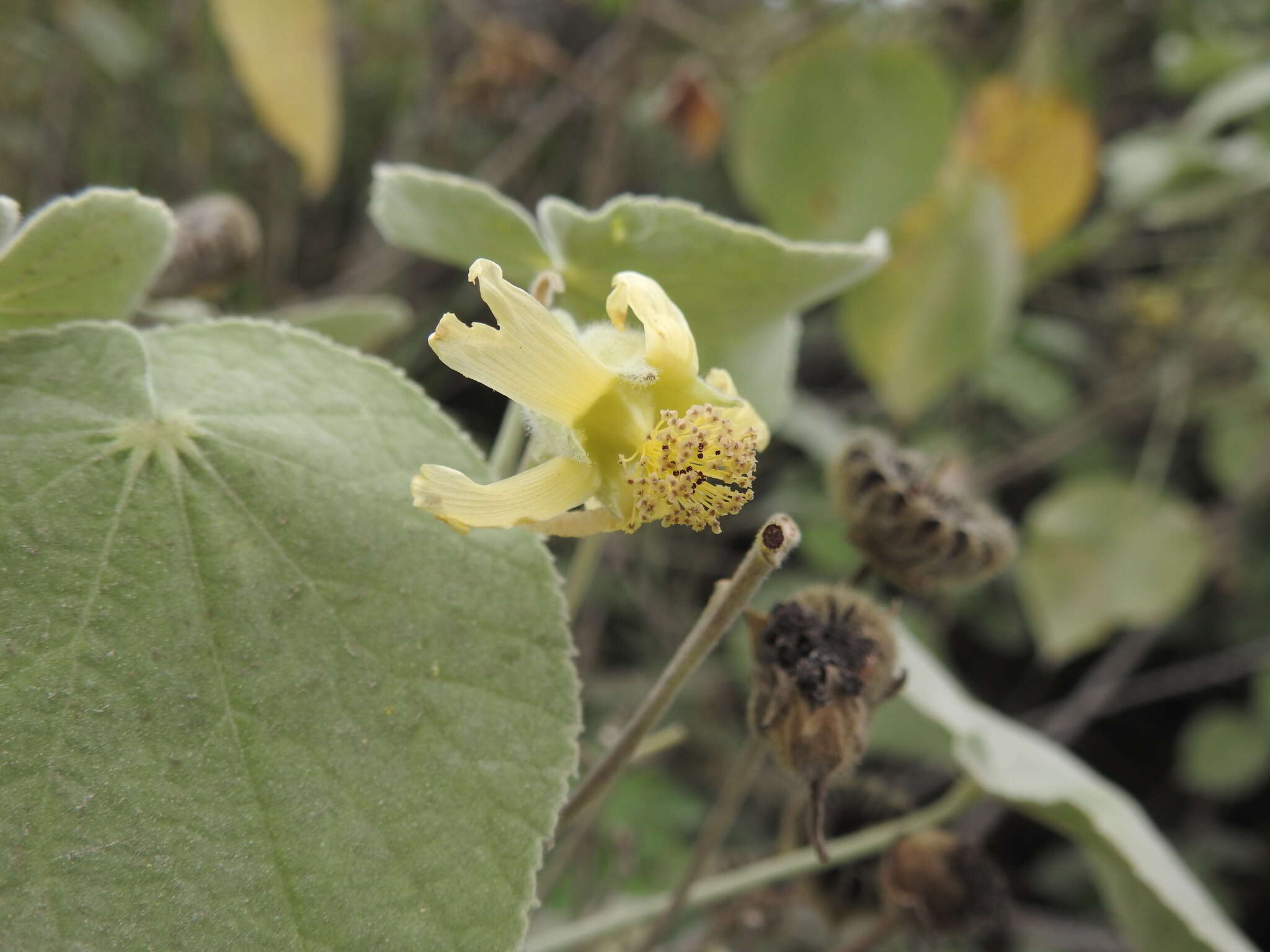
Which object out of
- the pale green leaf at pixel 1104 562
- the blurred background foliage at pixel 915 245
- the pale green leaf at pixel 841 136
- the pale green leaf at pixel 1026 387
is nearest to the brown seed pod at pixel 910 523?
the blurred background foliage at pixel 915 245

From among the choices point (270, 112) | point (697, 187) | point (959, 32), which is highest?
point (959, 32)

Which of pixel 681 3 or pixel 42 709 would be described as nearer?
pixel 42 709

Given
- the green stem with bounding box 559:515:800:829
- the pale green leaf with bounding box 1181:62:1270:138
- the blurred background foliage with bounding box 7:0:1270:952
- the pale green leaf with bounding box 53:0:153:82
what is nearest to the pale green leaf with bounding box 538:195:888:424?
the green stem with bounding box 559:515:800:829

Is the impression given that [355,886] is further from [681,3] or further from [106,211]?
[681,3]

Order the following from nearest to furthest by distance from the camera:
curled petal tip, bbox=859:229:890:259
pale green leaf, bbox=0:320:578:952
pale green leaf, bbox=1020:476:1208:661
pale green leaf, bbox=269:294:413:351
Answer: pale green leaf, bbox=0:320:578:952, curled petal tip, bbox=859:229:890:259, pale green leaf, bbox=269:294:413:351, pale green leaf, bbox=1020:476:1208:661

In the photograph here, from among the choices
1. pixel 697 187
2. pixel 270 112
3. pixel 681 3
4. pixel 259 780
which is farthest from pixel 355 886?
pixel 681 3

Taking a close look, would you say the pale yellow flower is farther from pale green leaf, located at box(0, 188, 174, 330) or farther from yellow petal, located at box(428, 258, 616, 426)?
pale green leaf, located at box(0, 188, 174, 330)
